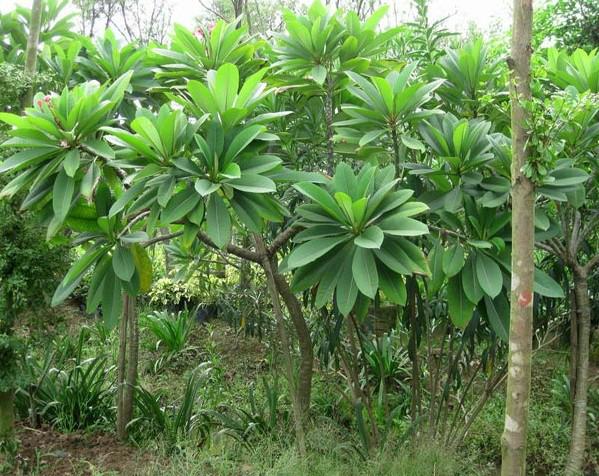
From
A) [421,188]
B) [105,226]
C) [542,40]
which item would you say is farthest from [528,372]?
[542,40]

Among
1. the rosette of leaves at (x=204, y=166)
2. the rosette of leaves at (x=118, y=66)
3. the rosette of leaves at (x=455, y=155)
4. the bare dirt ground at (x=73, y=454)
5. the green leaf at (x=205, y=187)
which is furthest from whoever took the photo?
the rosette of leaves at (x=118, y=66)

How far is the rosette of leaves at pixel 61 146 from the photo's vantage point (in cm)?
266

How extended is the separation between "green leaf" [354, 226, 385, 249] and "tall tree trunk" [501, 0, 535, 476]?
1.75 feet

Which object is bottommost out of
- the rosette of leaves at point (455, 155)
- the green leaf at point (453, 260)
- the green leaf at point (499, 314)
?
the green leaf at point (499, 314)

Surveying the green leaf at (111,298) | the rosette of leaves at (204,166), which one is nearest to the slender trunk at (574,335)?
the rosette of leaves at (204,166)

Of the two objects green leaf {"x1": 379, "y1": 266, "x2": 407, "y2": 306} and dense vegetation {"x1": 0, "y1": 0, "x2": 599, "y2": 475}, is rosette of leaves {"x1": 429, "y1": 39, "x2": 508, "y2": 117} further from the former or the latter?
green leaf {"x1": 379, "y1": 266, "x2": 407, "y2": 306}

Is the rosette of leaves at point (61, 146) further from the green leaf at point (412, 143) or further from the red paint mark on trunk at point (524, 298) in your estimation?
the red paint mark on trunk at point (524, 298)

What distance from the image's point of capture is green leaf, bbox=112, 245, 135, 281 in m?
2.73

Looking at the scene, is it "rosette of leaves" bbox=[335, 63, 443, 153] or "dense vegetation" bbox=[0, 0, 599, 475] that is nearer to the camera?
"dense vegetation" bbox=[0, 0, 599, 475]

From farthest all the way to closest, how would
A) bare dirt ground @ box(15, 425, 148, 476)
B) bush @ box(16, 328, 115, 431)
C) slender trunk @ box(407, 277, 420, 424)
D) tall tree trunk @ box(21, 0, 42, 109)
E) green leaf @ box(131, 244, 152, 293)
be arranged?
bush @ box(16, 328, 115, 431), tall tree trunk @ box(21, 0, 42, 109), bare dirt ground @ box(15, 425, 148, 476), slender trunk @ box(407, 277, 420, 424), green leaf @ box(131, 244, 152, 293)

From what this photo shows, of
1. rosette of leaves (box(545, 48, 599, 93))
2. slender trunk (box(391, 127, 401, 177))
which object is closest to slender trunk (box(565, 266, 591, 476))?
rosette of leaves (box(545, 48, 599, 93))

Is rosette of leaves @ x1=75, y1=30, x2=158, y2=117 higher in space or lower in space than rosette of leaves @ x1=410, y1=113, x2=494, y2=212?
higher

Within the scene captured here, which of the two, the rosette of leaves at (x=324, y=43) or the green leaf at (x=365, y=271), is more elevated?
the rosette of leaves at (x=324, y=43)

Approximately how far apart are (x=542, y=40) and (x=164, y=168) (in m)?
6.73
